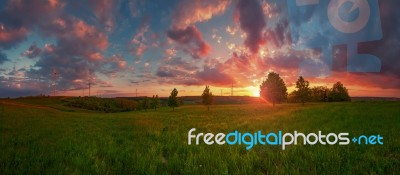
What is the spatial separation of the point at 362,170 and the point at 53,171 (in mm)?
7232

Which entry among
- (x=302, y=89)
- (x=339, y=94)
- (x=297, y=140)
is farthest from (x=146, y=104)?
(x=297, y=140)

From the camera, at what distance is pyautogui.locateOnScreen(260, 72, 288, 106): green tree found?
56.5 meters

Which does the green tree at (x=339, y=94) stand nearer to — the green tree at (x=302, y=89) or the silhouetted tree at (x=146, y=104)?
the green tree at (x=302, y=89)

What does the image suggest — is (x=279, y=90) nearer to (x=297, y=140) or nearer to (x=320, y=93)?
(x=297, y=140)

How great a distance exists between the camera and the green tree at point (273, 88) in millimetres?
56469

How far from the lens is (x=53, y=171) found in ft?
18.4

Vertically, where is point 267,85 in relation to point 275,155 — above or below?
above

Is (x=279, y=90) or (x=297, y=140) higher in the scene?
(x=279, y=90)

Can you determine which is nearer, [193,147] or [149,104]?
[193,147]

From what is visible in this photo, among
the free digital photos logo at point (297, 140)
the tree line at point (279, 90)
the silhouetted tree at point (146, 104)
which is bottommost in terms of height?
the silhouetted tree at point (146, 104)

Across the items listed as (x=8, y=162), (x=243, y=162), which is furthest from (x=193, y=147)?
(x=8, y=162)

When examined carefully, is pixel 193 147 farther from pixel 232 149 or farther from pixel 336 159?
pixel 336 159

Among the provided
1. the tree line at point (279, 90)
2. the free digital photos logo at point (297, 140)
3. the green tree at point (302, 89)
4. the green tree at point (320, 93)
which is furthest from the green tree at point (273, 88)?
the green tree at point (320, 93)

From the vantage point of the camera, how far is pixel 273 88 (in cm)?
5638
